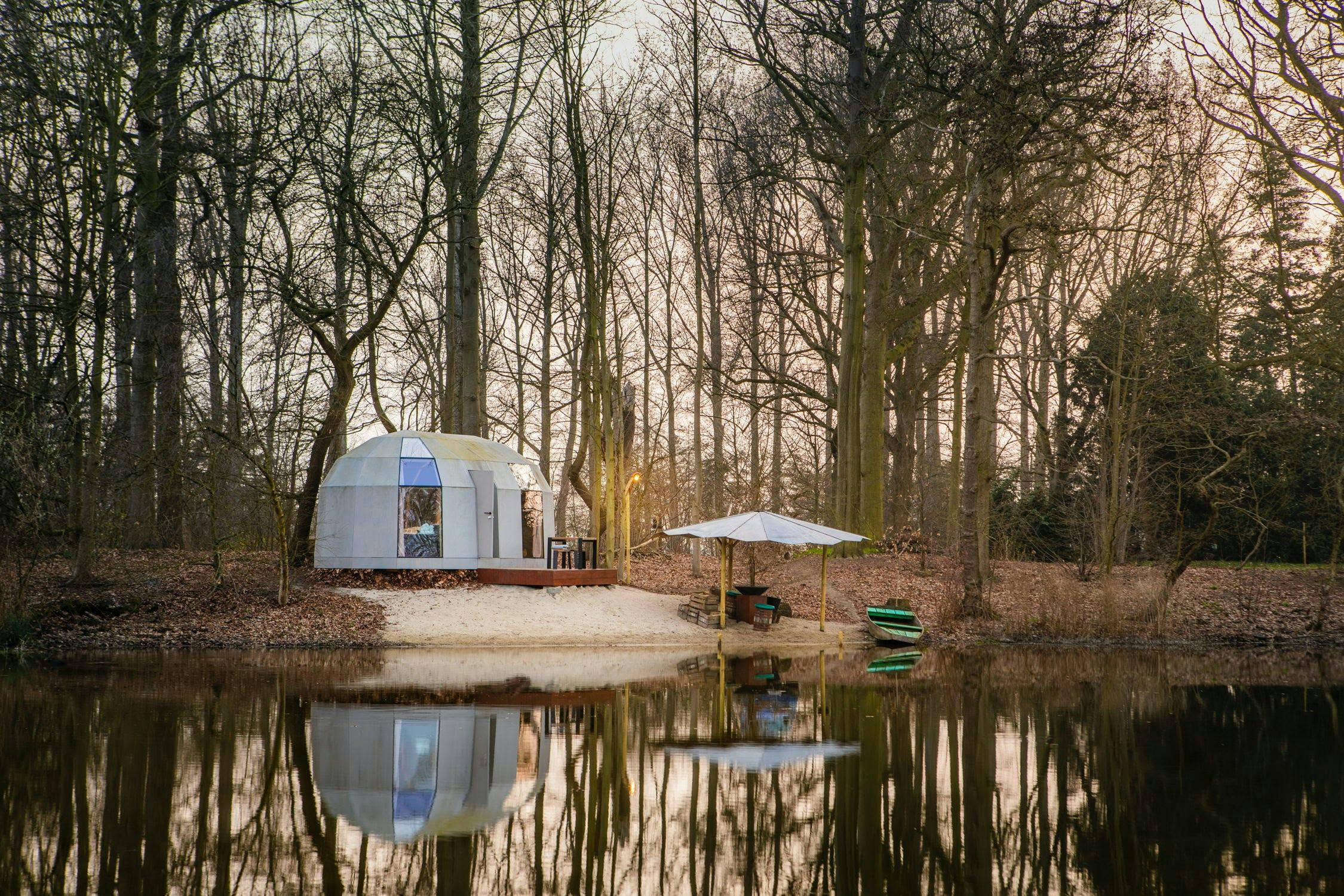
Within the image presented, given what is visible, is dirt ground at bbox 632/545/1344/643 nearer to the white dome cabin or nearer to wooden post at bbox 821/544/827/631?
wooden post at bbox 821/544/827/631

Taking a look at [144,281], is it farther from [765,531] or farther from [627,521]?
[765,531]

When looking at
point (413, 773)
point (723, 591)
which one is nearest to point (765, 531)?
point (723, 591)

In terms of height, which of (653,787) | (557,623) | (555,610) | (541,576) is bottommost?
(653,787)

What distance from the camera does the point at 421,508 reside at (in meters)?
23.8

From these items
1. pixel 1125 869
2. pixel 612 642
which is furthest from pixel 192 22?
pixel 1125 869

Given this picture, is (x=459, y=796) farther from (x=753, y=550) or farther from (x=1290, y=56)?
(x=753, y=550)

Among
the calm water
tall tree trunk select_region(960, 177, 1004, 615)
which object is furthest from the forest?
the calm water

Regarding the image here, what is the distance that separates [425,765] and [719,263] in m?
24.6

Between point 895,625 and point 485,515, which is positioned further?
point 485,515

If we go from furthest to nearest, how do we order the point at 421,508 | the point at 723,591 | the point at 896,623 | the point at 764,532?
1. the point at 421,508
2. the point at 723,591
3. the point at 896,623
4. the point at 764,532

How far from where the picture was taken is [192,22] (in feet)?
73.2

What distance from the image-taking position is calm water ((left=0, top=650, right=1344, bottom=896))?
19.7 ft

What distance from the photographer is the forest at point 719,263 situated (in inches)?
696

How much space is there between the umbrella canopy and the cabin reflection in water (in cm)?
901
